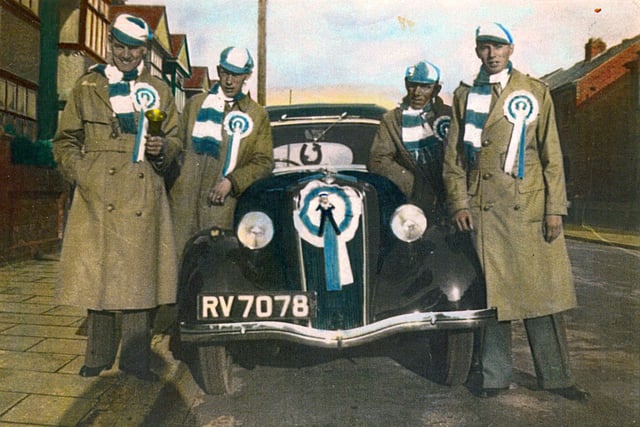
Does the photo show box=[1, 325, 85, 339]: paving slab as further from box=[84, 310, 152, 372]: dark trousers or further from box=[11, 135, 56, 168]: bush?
box=[11, 135, 56, 168]: bush

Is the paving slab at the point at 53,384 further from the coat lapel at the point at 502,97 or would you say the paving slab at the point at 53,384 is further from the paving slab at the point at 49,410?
the coat lapel at the point at 502,97

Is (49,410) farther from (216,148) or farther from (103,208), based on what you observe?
(216,148)

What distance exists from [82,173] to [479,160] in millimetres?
2332

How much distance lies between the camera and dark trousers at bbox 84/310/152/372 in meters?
3.63

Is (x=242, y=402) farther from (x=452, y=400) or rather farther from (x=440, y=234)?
(x=440, y=234)

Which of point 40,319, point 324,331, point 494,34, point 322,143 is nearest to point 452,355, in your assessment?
point 324,331

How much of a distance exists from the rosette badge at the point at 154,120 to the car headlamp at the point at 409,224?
145 cm

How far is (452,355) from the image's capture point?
11.4 feet

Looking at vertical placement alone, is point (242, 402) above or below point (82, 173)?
below

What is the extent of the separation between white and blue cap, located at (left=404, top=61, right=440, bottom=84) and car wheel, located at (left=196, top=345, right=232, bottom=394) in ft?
6.94

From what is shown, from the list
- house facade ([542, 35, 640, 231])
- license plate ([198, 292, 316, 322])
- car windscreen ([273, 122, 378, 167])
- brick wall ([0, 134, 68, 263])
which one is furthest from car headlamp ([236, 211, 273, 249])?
brick wall ([0, 134, 68, 263])

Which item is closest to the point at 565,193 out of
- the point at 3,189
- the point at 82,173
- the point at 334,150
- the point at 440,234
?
the point at 440,234

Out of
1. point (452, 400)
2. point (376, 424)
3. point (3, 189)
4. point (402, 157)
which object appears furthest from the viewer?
point (3, 189)

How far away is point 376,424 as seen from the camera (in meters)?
3.09
